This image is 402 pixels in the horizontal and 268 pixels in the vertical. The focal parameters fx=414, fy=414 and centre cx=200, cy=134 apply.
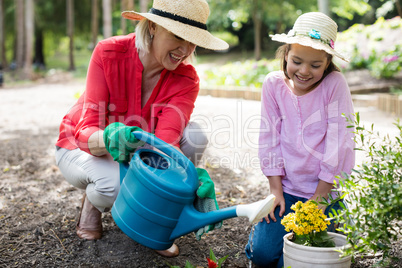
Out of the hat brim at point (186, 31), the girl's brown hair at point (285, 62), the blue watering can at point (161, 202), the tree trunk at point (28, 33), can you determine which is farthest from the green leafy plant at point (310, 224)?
the tree trunk at point (28, 33)

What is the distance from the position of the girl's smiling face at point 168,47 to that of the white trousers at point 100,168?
1.35 ft

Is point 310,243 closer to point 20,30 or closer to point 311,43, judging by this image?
point 311,43

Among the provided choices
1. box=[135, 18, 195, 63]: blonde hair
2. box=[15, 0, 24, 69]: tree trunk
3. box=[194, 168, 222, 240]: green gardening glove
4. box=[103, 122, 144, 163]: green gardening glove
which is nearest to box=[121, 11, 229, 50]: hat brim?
box=[135, 18, 195, 63]: blonde hair

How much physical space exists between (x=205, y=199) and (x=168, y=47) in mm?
823

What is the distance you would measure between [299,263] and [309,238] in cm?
11

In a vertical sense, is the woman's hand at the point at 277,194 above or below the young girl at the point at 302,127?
below

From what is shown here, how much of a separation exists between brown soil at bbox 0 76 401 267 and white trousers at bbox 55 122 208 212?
24 cm

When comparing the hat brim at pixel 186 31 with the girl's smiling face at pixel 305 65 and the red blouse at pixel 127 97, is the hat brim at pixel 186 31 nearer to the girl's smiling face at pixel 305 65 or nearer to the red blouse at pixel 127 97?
the red blouse at pixel 127 97

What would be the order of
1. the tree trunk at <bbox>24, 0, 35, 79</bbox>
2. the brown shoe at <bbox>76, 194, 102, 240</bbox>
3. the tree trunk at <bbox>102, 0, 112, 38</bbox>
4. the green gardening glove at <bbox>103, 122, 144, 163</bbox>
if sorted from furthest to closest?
the tree trunk at <bbox>24, 0, 35, 79</bbox> < the tree trunk at <bbox>102, 0, 112, 38</bbox> < the brown shoe at <bbox>76, 194, 102, 240</bbox> < the green gardening glove at <bbox>103, 122, 144, 163</bbox>

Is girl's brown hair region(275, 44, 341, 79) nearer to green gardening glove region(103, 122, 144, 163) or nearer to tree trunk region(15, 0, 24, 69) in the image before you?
green gardening glove region(103, 122, 144, 163)

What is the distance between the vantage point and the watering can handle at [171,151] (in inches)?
59.8

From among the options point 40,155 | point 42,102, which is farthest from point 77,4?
point 40,155

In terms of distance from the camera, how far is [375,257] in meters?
1.93

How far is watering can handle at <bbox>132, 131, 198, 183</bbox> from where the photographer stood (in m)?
1.52
